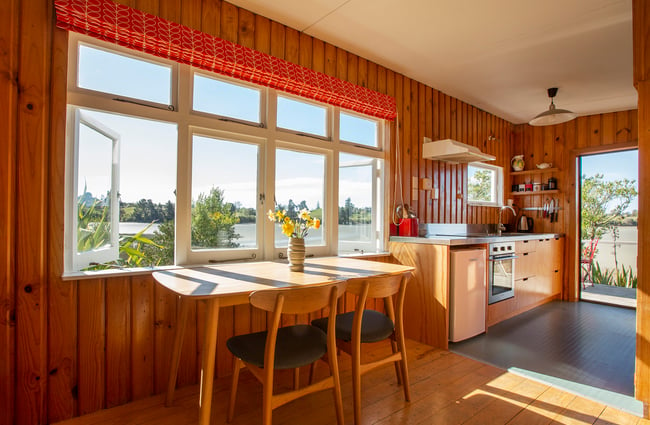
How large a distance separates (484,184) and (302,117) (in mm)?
3205

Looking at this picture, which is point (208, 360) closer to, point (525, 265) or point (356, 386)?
point (356, 386)

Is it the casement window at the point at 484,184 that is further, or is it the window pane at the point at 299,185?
the casement window at the point at 484,184

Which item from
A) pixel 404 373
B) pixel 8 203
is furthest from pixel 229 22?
pixel 404 373

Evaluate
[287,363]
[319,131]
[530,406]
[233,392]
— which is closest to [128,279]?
[233,392]

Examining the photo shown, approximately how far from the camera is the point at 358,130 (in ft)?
10.5

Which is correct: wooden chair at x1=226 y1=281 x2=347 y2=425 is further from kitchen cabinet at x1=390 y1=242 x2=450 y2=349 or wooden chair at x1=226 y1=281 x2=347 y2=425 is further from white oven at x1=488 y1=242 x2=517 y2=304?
white oven at x1=488 y1=242 x2=517 y2=304

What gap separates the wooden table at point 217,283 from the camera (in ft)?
4.74

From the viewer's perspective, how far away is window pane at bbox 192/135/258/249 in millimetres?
2285

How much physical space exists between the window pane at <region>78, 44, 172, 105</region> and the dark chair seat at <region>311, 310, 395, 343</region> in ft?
5.82

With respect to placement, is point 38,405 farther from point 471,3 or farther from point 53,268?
point 471,3

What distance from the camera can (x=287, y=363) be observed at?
151 cm

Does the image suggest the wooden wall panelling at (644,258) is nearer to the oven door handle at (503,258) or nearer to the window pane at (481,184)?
the oven door handle at (503,258)

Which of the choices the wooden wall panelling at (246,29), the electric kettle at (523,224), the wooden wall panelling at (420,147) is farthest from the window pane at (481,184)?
the wooden wall panelling at (246,29)

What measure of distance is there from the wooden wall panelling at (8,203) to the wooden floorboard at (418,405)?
1.25ft
